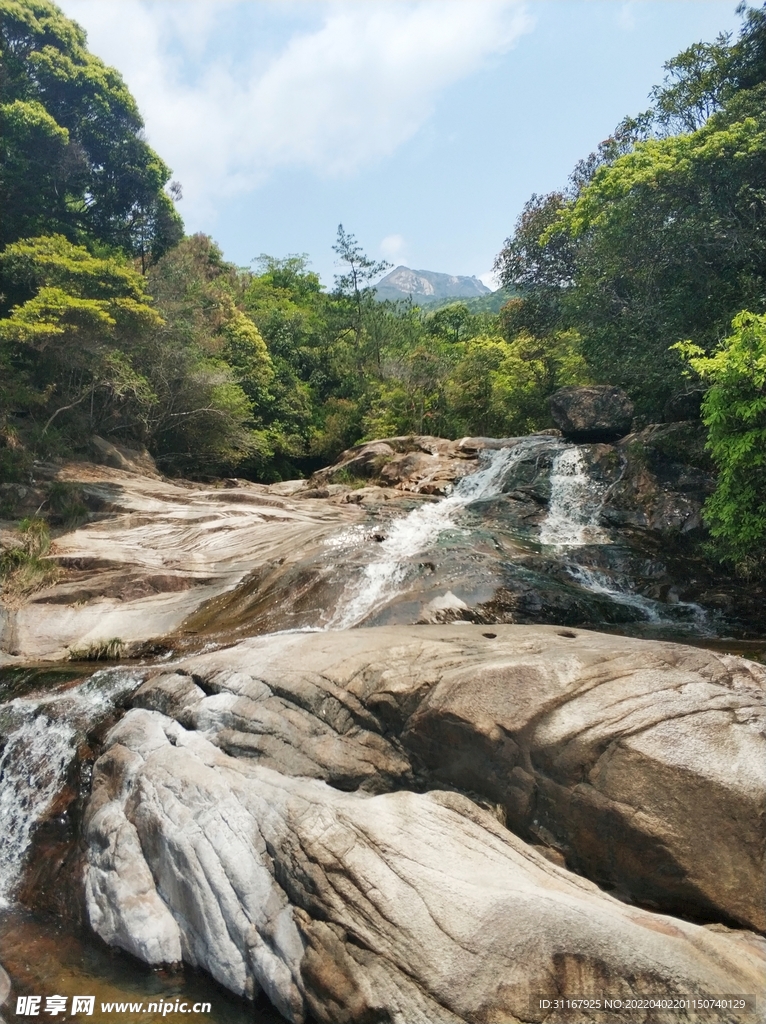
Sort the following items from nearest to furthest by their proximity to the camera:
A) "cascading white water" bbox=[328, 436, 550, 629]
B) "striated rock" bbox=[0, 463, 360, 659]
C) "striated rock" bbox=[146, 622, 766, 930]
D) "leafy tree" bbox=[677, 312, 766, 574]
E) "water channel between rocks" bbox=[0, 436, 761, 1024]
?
"striated rock" bbox=[146, 622, 766, 930] < "water channel between rocks" bbox=[0, 436, 761, 1024] < "leafy tree" bbox=[677, 312, 766, 574] < "cascading white water" bbox=[328, 436, 550, 629] < "striated rock" bbox=[0, 463, 360, 659]

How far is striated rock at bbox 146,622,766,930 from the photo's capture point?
16.4 feet

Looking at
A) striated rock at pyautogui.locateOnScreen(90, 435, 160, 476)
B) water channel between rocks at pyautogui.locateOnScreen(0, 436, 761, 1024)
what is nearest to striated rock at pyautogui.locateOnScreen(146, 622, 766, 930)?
water channel between rocks at pyautogui.locateOnScreen(0, 436, 761, 1024)

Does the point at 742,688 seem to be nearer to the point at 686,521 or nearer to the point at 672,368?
the point at 686,521

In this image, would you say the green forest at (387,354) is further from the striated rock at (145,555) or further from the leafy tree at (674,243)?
the striated rock at (145,555)

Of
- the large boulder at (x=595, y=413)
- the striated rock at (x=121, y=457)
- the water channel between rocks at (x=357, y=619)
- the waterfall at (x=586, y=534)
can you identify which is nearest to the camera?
the water channel between rocks at (x=357, y=619)

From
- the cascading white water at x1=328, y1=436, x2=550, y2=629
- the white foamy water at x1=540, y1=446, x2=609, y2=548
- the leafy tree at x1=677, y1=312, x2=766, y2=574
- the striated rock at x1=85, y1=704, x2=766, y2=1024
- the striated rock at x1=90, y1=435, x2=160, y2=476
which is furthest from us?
the striated rock at x1=90, y1=435, x2=160, y2=476

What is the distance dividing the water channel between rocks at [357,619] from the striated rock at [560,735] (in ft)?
5.22

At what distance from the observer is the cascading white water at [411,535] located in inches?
445

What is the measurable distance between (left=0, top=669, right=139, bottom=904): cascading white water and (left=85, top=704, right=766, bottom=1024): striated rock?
1.08m

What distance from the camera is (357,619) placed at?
1090 cm

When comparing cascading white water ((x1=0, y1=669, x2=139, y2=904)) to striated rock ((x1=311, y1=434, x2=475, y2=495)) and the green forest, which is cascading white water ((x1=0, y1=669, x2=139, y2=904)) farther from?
striated rock ((x1=311, y1=434, x2=475, y2=495))

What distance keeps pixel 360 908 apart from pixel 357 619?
6161 mm

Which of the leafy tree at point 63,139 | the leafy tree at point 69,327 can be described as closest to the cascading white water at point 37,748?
the leafy tree at point 69,327

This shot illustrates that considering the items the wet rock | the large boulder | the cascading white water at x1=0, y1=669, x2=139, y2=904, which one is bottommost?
the wet rock
